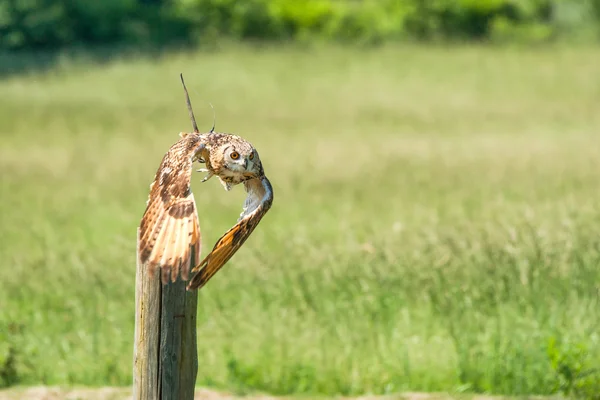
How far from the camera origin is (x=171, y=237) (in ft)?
12.5

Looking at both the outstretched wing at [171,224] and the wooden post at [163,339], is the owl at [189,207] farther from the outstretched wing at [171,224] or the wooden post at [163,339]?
the wooden post at [163,339]

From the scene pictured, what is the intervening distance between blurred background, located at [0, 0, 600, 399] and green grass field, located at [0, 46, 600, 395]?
0.03 meters

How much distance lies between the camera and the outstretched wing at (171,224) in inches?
148

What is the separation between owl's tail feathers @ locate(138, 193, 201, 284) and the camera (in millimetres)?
3746

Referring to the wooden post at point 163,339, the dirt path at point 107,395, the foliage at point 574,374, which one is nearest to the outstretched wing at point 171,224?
the wooden post at point 163,339

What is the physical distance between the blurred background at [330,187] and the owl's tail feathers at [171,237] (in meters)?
3.49

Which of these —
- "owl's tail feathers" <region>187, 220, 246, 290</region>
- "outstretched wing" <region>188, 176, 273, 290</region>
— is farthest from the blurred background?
"owl's tail feathers" <region>187, 220, 246, 290</region>

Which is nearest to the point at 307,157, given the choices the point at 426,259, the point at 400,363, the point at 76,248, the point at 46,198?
the point at 46,198

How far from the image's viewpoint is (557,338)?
737cm

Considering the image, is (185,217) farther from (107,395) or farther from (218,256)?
(107,395)

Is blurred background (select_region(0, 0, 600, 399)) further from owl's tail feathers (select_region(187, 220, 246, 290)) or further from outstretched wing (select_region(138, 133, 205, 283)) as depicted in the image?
outstretched wing (select_region(138, 133, 205, 283))

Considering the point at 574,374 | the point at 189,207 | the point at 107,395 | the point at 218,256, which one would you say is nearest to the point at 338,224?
the point at 574,374

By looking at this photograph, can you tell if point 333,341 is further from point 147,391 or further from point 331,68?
point 331,68

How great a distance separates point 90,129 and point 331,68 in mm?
9343
